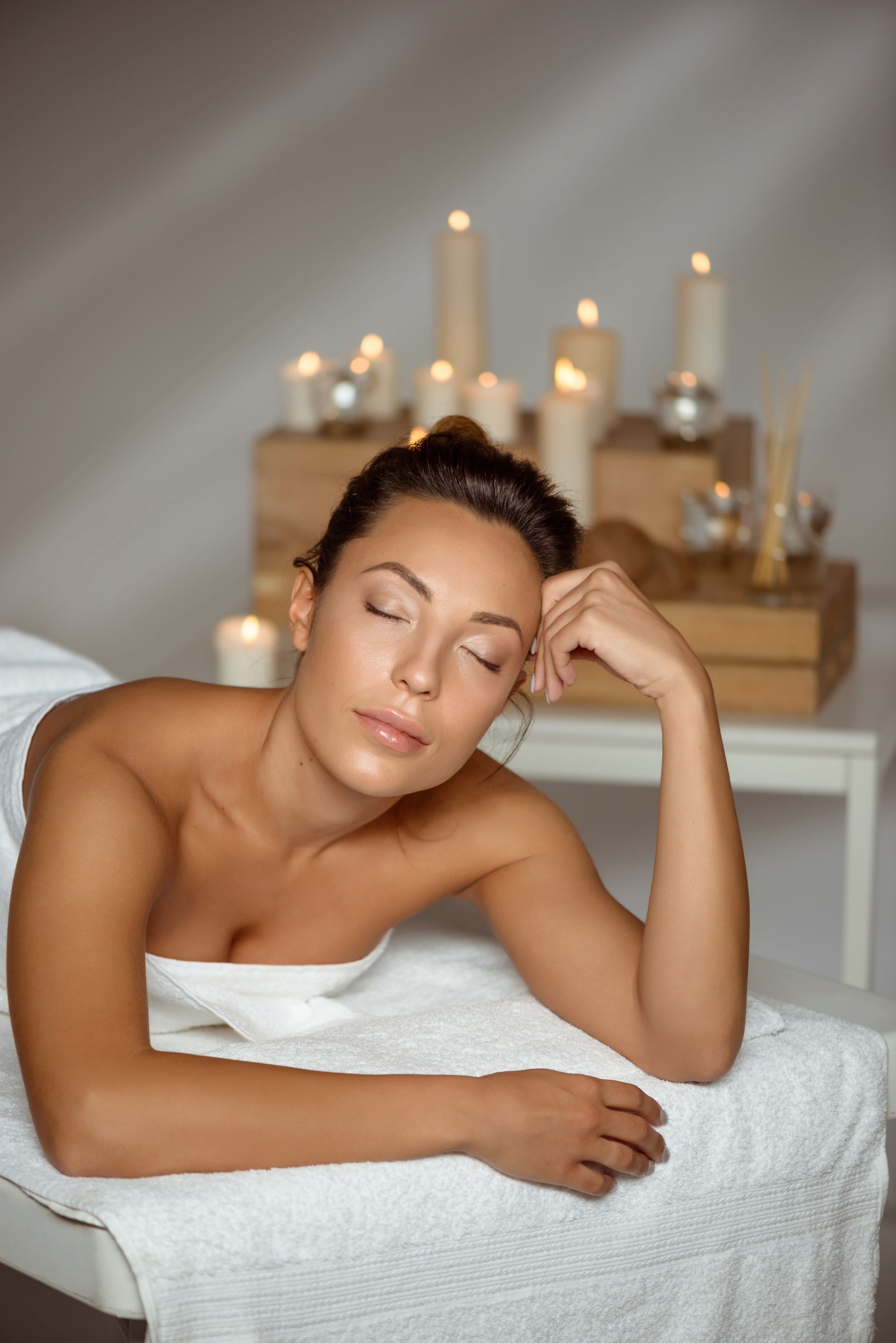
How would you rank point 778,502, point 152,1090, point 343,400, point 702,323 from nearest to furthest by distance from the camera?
point 152,1090 < point 778,502 < point 343,400 < point 702,323

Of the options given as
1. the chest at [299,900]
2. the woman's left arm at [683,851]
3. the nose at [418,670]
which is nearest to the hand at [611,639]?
the woman's left arm at [683,851]

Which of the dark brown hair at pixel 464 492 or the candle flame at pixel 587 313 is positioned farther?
the candle flame at pixel 587 313

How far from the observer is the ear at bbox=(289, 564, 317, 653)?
1.27 m

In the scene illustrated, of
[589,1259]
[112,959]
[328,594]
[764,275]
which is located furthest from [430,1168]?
[764,275]

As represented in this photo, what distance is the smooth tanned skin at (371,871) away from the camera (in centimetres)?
97

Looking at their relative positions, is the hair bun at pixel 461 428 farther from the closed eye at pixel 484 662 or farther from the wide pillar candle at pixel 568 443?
the wide pillar candle at pixel 568 443

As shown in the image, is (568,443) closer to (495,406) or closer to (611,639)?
(495,406)

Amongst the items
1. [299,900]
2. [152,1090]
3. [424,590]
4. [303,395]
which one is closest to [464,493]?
[424,590]

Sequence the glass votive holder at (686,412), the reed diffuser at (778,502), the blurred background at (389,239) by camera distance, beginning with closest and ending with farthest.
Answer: the reed diffuser at (778,502)
the glass votive holder at (686,412)
the blurred background at (389,239)

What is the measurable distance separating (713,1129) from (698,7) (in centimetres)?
242

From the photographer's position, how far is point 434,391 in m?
2.34

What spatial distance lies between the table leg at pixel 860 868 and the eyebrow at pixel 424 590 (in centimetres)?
87

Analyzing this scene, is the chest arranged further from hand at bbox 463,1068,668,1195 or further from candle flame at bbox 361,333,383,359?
candle flame at bbox 361,333,383,359

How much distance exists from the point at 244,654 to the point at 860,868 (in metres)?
0.82
